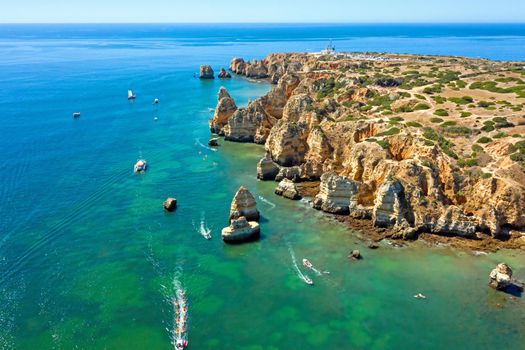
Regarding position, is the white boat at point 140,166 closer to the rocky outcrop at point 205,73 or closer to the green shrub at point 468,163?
the green shrub at point 468,163

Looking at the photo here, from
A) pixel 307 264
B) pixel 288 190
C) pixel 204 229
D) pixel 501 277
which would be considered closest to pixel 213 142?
pixel 288 190

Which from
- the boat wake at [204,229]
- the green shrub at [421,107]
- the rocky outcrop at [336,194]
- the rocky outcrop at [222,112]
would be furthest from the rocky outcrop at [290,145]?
the rocky outcrop at [222,112]

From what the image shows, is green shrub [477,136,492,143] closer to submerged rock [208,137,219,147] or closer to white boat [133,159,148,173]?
submerged rock [208,137,219,147]

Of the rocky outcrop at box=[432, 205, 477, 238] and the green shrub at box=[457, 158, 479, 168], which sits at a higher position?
the green shrub at box=[457, 158, 479, 168]

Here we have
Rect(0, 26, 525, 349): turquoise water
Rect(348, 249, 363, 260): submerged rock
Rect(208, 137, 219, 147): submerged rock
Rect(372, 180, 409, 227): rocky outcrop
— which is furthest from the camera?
Rect(208, 137, 219, 147): submerged rock

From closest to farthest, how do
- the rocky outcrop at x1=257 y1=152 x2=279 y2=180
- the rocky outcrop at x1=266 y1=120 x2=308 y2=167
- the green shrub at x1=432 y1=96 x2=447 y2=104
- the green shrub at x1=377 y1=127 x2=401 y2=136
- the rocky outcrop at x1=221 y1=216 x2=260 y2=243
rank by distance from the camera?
the rocky outcrop at x1=221 y1=216 x2=260 y2=243 < the green shrub at x1=377 y1=127 x2=401 y2=136 < the rocky outcrop at x1=257 y1=152 x2=279 y2=180 < the rocky outcrop at x1=266 y1=120 x2=308 y2=167 < the green shrub at x1=432 y1=96 x2=447 y2=104

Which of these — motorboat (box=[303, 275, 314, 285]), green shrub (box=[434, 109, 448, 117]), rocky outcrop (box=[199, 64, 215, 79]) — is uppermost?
green shrub (box=[434, 109, 448, 117])

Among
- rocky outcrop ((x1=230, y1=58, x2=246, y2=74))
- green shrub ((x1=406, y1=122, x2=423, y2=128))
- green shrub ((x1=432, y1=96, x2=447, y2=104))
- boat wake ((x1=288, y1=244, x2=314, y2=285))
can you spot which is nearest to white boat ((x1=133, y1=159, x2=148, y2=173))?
boat wake ((x1=288, y1=244, x2=314, y2=285))
